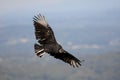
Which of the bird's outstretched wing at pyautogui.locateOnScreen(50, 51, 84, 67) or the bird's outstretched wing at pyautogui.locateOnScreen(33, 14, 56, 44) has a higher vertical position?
the bird's outstretched wing at pyautogui.locateOnScreen(33, 14, 56, 44)

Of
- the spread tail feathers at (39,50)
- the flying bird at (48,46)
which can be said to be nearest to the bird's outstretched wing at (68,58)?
the flying bird at (48,46)

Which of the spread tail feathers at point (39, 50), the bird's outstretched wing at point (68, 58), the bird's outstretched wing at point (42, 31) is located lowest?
the bird's outstretched wing at point (68, 58)

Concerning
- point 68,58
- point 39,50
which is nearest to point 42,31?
point 39,50

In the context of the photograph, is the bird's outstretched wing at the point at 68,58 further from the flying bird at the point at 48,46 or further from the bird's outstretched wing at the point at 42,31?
the bird's outstretched wing at the point at 42,31

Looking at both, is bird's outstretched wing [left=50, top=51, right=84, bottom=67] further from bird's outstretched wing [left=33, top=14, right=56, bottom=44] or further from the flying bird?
bird's outstretched wing [left=33, top=14, right=56, bottom=44]

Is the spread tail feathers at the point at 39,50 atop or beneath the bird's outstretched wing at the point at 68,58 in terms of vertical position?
atop

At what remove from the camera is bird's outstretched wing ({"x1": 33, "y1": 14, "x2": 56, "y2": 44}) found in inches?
668

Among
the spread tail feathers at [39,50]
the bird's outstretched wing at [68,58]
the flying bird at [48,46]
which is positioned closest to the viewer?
the flying bird at [48,46]

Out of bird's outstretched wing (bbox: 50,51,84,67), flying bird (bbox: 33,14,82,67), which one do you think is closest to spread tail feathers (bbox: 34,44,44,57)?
flying bird (bbox: 33,14,82,67)

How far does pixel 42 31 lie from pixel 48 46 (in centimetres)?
188

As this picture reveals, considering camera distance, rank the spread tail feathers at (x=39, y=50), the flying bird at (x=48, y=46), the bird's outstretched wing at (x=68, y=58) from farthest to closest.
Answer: the spread tail feathers at (x=39, y=50), the bird's outstretched wing at (x=68, y=58), the flying bird at (x=48, y=46)

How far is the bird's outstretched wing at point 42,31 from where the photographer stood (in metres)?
17.0

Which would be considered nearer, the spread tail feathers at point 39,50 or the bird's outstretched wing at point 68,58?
the bird's outstretched wing at point 68,58

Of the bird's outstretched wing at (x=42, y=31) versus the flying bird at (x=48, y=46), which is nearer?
the flying bird at (x=48, y=46)
